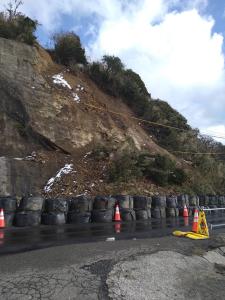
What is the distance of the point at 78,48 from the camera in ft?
119

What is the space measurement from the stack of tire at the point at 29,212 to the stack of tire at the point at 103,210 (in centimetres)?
236

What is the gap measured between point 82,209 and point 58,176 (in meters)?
6.73

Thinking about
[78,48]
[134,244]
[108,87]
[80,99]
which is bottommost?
[134,244]

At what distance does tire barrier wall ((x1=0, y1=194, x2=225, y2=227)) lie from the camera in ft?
51.8

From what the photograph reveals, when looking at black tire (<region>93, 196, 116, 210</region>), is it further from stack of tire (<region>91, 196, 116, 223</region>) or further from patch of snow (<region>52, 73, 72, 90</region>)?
patch of snow (<region>52, 73, 72, 90</region>)

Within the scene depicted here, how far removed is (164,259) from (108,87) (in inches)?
1146

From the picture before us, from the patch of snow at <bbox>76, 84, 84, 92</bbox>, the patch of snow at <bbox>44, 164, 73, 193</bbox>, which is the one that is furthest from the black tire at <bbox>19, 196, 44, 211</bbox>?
the patch of snow at <bbox>76, 84, 84, 92</bbox>

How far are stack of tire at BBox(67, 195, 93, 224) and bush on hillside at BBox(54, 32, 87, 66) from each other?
18.9 m

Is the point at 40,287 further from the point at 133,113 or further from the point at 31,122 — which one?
the point at 133,113

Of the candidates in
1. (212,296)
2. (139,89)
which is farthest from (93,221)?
(139,89)

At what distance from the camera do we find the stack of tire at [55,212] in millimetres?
16203

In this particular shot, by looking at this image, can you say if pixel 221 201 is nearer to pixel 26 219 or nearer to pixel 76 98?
pixel 76 98

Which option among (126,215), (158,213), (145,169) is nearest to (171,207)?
(158,213)

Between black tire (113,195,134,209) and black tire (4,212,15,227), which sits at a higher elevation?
black tire (113,195,134,209)
